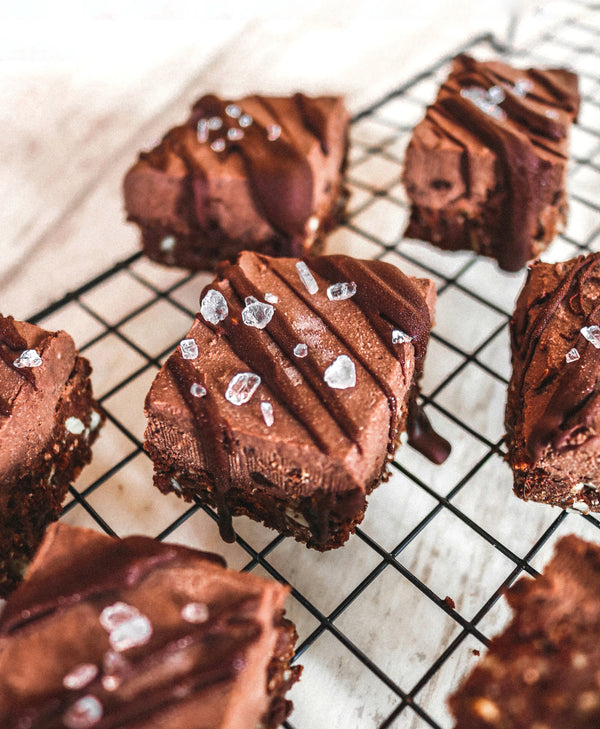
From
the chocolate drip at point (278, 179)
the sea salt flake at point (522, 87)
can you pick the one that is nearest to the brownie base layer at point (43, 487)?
the chocolate drip at point (278, 179)

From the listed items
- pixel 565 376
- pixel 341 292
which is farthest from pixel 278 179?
pixel 565 376

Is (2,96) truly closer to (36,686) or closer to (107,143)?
(107,143)

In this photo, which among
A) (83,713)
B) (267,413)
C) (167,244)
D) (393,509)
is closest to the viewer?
(83,713)

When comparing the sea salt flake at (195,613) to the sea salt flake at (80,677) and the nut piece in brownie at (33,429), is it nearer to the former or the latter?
the sea salt flake at (80,677)

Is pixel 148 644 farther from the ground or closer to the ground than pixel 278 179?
closer to the ground

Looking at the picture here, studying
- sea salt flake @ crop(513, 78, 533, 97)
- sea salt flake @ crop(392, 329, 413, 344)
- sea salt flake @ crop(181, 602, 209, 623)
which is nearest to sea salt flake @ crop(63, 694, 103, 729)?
sea salt flake @ crop(181, 602, 209, 623)

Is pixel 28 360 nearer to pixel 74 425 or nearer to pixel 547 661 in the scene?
pixel 74 425
